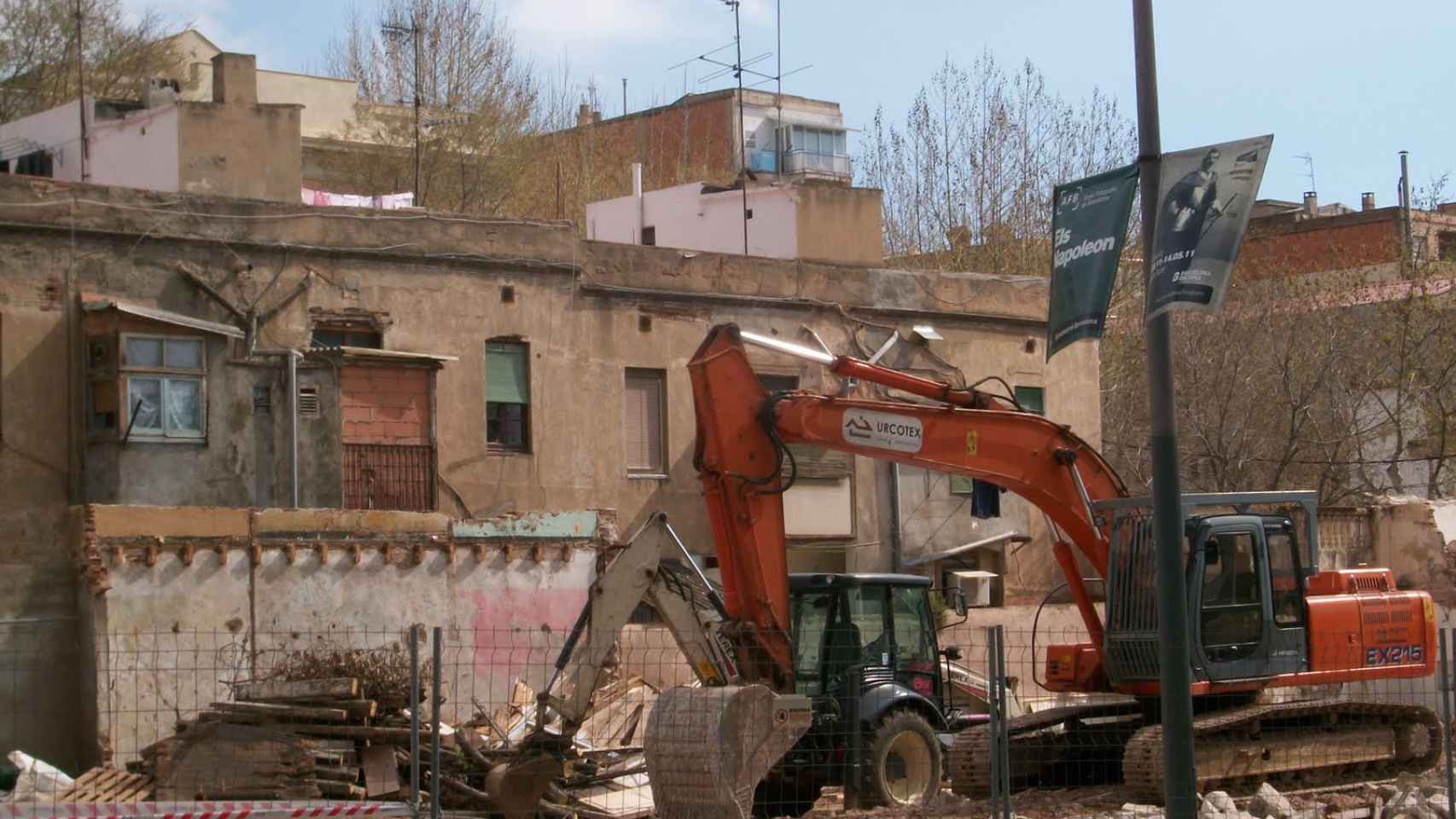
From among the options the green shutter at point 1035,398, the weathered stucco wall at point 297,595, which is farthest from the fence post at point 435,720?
the green shutter at point 1035,398

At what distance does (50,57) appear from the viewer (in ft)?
142

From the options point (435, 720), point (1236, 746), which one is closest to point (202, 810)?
point (435, 720)

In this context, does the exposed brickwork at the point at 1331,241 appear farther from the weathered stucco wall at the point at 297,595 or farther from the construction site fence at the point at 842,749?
the construction site fence at the point at 842,749

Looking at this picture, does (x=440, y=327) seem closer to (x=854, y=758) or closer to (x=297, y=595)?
(x=297, y=595)

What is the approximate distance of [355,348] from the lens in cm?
2423

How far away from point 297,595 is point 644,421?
7.19m

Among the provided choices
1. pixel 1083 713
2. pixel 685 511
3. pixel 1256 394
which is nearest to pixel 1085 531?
pixel 1083 713

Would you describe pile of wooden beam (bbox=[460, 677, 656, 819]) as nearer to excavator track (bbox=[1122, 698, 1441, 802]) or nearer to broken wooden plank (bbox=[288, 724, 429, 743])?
broken wooden plank (bbox=[288, 724, 429, 743])

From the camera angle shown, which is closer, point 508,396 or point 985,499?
point 985,499

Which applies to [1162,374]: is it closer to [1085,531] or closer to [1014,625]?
[1085,531]

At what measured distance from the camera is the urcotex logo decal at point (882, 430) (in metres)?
16.3

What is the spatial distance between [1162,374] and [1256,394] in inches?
1201

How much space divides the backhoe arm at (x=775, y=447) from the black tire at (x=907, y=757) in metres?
1.07

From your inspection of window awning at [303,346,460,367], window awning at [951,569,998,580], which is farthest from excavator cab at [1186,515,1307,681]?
window awning at [951,569,998,580]
